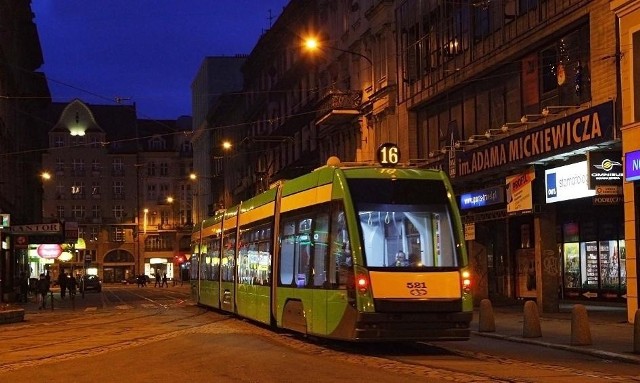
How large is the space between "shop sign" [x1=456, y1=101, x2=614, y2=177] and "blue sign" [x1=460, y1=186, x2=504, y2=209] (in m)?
0.95

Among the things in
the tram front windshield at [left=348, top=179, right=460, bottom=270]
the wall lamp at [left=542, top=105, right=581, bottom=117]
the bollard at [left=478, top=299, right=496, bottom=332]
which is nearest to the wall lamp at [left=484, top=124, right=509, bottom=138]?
the wall lamp at [left=542, top=105, right=581, bottom=117]

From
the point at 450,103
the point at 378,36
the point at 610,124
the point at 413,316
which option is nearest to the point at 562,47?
the point at 610,124

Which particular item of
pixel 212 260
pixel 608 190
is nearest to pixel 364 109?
pixel 212 260

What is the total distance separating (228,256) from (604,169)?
1086cm

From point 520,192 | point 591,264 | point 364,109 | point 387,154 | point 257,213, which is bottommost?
point 591,264

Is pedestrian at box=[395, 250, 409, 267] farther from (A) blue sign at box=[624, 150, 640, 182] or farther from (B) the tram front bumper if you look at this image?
(A) blue sign at box=[624, 150, 640, 182]

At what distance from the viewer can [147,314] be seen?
32.3 meters

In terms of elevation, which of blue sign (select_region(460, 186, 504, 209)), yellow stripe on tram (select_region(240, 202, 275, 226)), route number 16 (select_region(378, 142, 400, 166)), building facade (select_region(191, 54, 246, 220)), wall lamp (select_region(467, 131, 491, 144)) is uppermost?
building facade (select_region(191, 54, 246, 220))

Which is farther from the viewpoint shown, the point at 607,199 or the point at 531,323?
the point at 607,199

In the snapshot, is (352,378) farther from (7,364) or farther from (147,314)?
(147,314)

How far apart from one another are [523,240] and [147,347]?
18.8 metres

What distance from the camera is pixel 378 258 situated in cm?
1509

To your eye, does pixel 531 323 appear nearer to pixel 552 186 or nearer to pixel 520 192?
pixel 552 186

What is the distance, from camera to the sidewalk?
1608 centimetres
